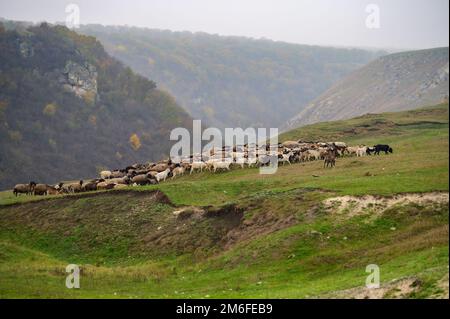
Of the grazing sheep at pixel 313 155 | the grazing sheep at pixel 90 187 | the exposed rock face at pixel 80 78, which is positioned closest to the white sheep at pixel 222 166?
the grazing sheep at pixel 313 155

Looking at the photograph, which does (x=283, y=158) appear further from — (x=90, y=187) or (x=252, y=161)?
(x=90, y=187)

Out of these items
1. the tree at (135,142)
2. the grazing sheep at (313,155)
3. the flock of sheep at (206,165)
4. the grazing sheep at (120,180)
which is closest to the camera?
the flock of sheep at (206,165)

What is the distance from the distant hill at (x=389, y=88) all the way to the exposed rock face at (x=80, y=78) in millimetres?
54073

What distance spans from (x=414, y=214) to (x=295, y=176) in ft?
46.4

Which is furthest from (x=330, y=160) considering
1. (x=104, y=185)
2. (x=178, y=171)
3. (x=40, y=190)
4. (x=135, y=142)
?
(x=135, y=142)

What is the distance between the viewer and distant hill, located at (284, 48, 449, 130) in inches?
5330

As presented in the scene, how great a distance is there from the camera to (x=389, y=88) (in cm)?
15400

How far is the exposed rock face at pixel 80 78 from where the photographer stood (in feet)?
559

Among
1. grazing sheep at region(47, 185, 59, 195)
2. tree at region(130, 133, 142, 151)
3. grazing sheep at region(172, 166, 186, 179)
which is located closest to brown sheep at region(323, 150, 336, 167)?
grazing sheep at region(172, 166, 186, 179)

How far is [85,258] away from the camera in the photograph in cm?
3622

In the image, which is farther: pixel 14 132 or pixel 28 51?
pixel 28 51

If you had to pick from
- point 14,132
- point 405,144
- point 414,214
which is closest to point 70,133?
point 14,132

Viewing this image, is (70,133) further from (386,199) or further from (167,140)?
(386,199)

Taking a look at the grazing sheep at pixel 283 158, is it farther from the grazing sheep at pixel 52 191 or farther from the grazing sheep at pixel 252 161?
the grazing sheep at pixel 52 191
